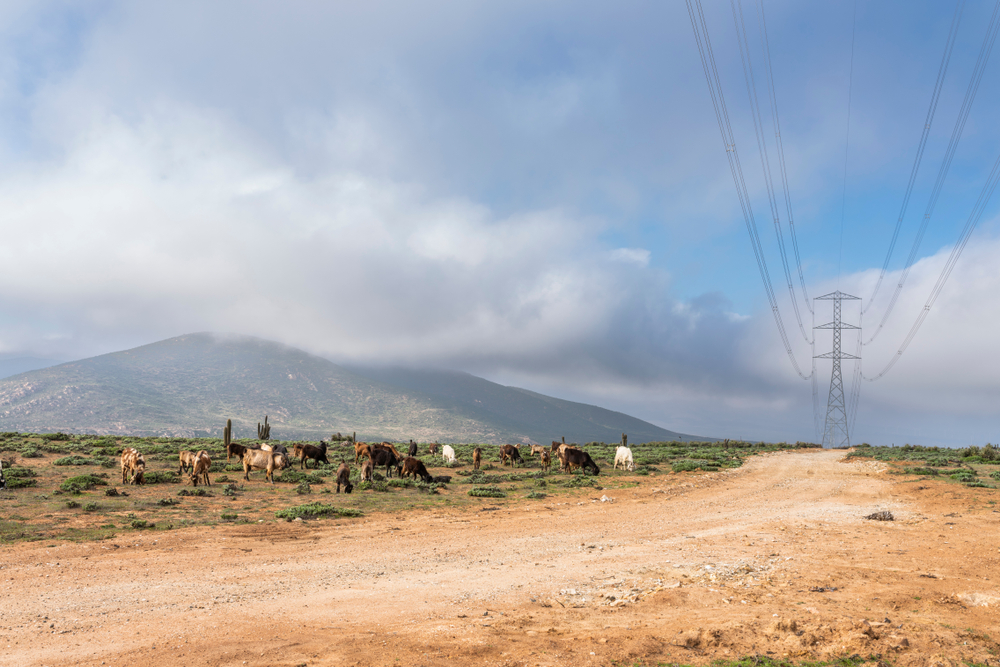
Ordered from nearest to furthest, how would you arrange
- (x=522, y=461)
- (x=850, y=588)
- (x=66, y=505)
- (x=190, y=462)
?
(x=850, y=588) < (x=66, y=505) < (x=190, y=462) < (x=522, y=461)

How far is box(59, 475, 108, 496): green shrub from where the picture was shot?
21.6 metres

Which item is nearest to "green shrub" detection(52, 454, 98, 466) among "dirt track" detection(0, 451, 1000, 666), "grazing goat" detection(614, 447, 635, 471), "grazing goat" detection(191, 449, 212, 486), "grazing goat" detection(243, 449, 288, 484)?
"grazing goat" detection(243, 449, 288, 484)

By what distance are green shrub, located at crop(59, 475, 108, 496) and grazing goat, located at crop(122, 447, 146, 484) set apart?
1048 millimetres

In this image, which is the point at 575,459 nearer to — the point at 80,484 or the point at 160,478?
the point at 160,478

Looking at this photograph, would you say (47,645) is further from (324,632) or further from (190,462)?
(190,462)

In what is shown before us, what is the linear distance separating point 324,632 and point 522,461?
109 ft

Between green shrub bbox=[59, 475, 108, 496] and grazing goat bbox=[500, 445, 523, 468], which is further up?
grazing goat bbox=[500, 445, 523, 468]

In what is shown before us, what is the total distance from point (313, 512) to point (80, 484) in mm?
11503

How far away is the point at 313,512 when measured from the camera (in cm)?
1862

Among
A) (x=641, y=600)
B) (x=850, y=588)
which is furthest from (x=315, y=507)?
(x=850, y=588)

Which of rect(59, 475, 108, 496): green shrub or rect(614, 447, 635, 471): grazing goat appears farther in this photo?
rect(614, 447, 635, 471): grazing goat

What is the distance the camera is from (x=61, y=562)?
11852 mm

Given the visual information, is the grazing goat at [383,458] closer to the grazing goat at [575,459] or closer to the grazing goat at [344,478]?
the grazing goat at [344,478]

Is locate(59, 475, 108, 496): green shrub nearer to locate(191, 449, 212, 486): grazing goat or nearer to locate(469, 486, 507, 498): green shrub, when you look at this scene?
locate(191, 449, 212, 486): grazing goat
